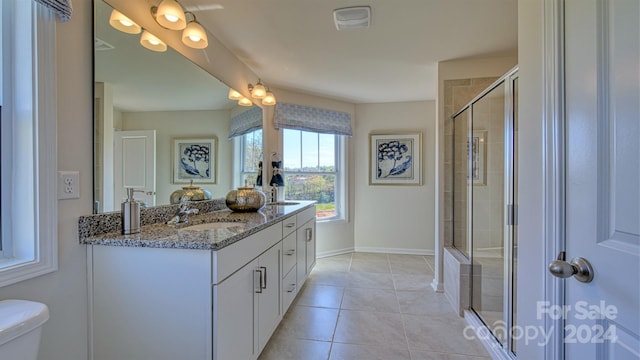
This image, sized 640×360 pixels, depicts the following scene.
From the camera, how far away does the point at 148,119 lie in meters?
1.76

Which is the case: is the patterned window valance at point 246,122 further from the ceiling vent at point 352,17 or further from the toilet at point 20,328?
the toilet at point 20,328

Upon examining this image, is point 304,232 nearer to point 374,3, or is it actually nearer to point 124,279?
point 124,279

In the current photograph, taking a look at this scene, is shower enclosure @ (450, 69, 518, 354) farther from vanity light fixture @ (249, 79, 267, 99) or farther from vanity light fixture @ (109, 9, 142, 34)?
vanity light fixture @ (109, 9, 142, 34)

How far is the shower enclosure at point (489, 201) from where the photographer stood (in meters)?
1.84

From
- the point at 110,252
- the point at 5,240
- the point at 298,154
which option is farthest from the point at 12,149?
the point at 298,154

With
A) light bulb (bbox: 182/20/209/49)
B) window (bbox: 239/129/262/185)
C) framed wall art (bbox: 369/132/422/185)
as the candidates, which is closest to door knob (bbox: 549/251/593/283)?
light bulb (bbox: 182/20/209/49)

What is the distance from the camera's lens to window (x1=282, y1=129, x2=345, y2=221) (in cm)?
396

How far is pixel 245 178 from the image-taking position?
111 inches

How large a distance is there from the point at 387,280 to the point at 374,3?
2629 mm

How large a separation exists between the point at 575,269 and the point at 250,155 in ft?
8.51

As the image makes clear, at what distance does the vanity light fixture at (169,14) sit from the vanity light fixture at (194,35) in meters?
0.13

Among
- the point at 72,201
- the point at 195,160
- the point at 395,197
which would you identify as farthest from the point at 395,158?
the point at 72,201

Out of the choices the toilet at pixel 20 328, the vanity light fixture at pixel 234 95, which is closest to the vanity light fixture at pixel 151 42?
the vanity light fixture at pixel 234 95

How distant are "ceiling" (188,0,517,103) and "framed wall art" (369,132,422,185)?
38.3 inches
